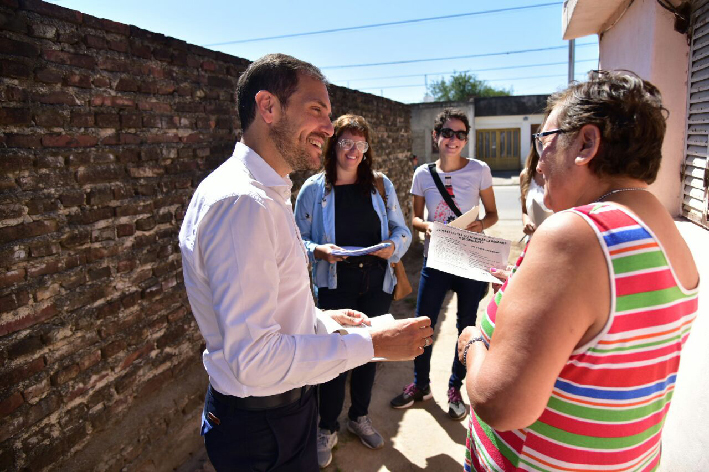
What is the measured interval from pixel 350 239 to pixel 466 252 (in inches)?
31.1

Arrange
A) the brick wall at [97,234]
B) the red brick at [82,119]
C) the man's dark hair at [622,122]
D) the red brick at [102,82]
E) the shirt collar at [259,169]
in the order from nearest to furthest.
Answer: the man's dark hair at [622,122] < the shirt collar at [259,169] < the brick wall at [97,234] < the red brick at [82,119] < the red brick at [102,82]

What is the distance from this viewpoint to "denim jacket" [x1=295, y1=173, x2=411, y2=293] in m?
2.95

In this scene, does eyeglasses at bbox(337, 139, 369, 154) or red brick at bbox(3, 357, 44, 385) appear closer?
red brick at bbox(3, 357, 44, 385)

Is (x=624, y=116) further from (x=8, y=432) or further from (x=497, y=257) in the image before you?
(x=8, y=432)

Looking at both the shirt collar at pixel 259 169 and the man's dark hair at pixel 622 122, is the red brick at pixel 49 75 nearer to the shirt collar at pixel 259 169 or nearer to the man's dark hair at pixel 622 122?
the shirt collar at pixel 259 169

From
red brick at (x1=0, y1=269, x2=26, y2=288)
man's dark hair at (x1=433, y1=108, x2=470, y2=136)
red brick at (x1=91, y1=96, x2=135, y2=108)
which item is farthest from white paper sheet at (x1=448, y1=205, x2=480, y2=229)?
red brick at (x1=0, y1=269, x2=26, y2=288)

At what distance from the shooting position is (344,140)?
292cm

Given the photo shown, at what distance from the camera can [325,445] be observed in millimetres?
2857

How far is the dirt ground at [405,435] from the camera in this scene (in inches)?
111

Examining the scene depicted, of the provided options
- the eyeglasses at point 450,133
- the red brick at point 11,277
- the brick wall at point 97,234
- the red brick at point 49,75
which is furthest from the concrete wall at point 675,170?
the red brick at point 49,75

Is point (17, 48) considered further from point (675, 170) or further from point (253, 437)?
point (675, 170)

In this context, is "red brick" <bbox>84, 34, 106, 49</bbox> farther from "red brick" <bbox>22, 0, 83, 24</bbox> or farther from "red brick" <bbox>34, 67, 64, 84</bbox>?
"red brick" <bbox>34, 67, 64, 84</bbox>

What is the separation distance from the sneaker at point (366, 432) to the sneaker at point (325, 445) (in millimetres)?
181

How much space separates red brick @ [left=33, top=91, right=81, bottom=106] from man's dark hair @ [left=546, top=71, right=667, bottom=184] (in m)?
2.25
